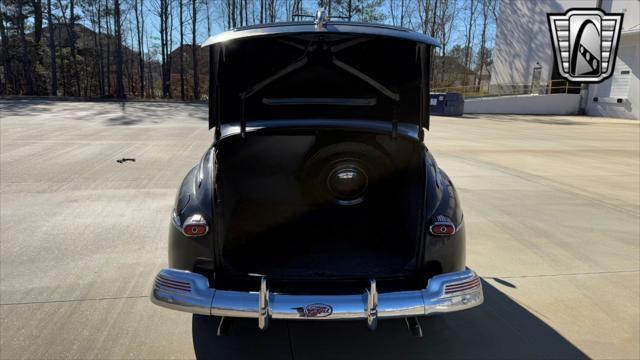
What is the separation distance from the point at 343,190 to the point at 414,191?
1.63 ft

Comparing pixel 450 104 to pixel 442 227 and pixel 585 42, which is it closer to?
pixel 585 42

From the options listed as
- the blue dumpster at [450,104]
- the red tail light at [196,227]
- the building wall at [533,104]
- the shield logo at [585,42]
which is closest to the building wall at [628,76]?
the shield logo at [585,42]

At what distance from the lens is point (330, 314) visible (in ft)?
7.43

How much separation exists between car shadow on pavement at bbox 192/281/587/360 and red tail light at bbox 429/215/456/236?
2.52 feet

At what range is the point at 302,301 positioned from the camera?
229 centimetres

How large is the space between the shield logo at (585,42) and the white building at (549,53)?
531 millimetres

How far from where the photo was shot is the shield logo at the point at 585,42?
24906 mm

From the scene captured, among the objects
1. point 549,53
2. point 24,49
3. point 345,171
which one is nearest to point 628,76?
point 549,53

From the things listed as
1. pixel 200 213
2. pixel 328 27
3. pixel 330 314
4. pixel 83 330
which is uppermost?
pixel 328 27

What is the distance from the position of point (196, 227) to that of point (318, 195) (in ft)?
3.16

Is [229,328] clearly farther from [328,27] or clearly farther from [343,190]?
[328,27]

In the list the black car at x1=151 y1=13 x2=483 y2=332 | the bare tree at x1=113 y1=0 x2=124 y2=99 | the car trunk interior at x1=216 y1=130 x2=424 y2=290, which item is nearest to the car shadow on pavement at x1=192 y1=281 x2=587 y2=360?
the black car at x1=151 y1=13 x2=483 y2=332

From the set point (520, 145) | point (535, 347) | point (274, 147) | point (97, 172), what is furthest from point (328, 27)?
point (520, 145)

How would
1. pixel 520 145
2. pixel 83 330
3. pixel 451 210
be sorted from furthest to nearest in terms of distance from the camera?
pixel 520 145
pixel 83 330
pixel 451 210
